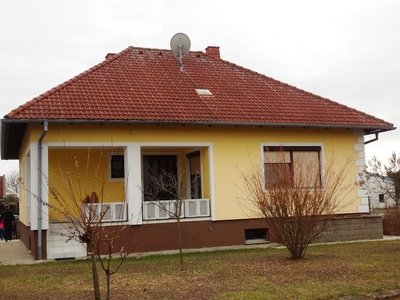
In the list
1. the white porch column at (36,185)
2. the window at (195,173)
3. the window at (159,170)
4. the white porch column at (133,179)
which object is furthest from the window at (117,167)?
the white porch column at (36,185)

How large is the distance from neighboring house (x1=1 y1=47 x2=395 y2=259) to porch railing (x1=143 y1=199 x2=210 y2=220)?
3cm

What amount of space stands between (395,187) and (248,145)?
4.63 meters

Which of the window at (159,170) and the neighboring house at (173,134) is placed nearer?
the neighboring house at (173,134)

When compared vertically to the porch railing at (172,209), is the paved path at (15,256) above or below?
below

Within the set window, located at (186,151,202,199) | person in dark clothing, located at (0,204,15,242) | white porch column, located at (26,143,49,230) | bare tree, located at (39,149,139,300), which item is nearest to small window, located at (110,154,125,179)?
bare tree, located at (39,149,139,300)

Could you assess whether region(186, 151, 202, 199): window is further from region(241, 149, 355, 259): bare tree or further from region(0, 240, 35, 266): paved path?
region(0, 240, 35, 266): paved path

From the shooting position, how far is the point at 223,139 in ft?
54.2

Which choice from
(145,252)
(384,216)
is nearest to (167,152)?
(145,252)

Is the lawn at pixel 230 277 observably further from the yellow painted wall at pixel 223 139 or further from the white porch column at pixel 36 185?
the yellow painted wall at pixel 223 139

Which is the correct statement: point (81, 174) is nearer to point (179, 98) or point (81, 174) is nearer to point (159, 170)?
point (159, 170)

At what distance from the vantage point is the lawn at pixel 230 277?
341 inches

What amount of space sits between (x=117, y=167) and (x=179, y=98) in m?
Result: 3.31

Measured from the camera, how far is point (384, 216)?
67.3ft

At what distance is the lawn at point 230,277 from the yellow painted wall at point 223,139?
2860mm
